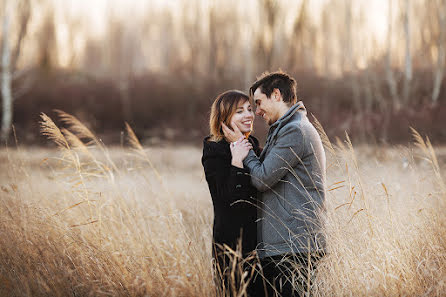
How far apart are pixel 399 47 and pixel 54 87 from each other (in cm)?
1692

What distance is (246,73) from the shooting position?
20.4 meters

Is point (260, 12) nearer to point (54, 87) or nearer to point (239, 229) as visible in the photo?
point (54, 87)

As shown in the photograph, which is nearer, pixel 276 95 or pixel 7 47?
pixel 276 95

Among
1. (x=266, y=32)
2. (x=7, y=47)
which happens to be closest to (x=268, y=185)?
(x=7, y=47)

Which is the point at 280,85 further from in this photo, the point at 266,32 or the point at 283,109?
the point at 266,32

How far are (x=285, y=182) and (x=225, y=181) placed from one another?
42 cm

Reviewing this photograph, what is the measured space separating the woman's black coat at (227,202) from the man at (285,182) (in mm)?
66

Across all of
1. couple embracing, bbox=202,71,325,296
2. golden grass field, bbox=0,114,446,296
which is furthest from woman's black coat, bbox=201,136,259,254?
golden grass field, bbox=0,114,446,296

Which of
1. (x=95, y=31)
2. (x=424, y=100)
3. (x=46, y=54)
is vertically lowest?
(x=424, y=100)

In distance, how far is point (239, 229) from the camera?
10.2 ft

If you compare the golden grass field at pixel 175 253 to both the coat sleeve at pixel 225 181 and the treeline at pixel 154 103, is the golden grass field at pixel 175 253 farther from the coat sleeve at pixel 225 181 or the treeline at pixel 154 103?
the treeline at pixel 154 103

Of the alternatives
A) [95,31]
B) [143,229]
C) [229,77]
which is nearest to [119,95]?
[229,77]

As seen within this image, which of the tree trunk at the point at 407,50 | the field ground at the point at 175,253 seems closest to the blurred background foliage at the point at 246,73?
the tree trunk at the point at 407,50

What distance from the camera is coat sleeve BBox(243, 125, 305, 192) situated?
9.50 ft
